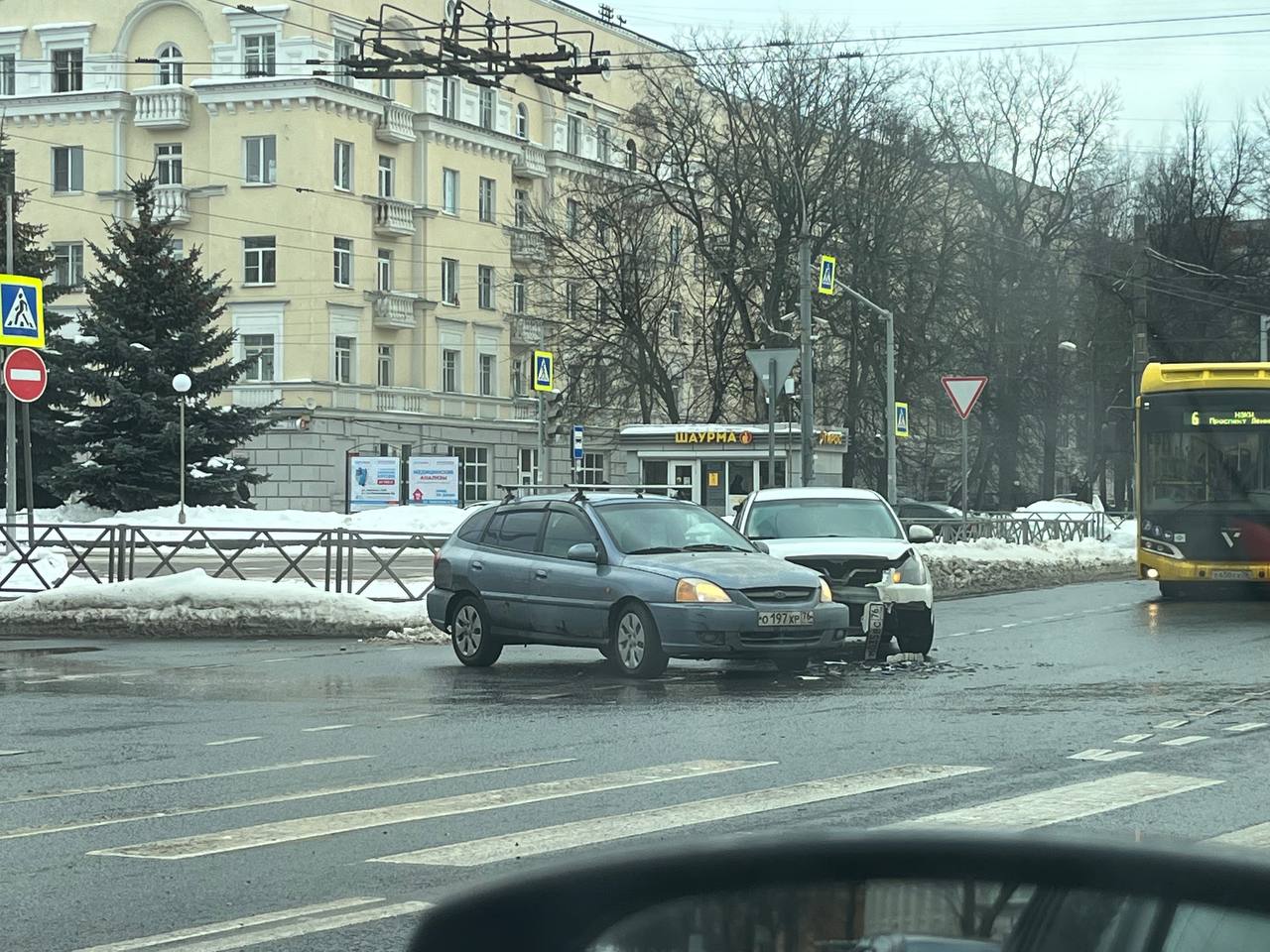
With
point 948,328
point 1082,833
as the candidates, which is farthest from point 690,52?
point 1082,833

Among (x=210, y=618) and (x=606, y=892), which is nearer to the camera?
(x=606, y=892)

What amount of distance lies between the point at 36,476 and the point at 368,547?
3062 centimetres

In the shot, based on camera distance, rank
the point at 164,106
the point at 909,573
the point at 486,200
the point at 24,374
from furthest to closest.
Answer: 1. the point at 486,200
2. the point at 164,106
3. the point at 24,374
4. the point at 909,573

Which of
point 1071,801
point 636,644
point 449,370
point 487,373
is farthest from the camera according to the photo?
point 487,373

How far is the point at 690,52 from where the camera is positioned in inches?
2019

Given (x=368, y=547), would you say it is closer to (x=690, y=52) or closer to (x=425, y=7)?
(x=690, y=52)

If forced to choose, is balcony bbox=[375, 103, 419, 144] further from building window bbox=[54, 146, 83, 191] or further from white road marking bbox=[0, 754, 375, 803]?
white road marking bbox=[0, 754, 375, 803]

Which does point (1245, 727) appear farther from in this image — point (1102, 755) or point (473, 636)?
point (473, 636)

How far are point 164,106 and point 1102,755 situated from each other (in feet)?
177

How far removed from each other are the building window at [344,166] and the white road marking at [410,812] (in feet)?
170

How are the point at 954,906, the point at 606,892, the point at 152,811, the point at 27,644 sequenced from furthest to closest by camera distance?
the point at 27,644, the point at 152,811, the point at 606,892, the point at 954,906

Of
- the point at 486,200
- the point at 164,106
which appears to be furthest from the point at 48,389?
the point at 486,200

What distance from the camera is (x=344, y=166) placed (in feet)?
197

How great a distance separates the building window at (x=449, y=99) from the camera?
64.6 m
